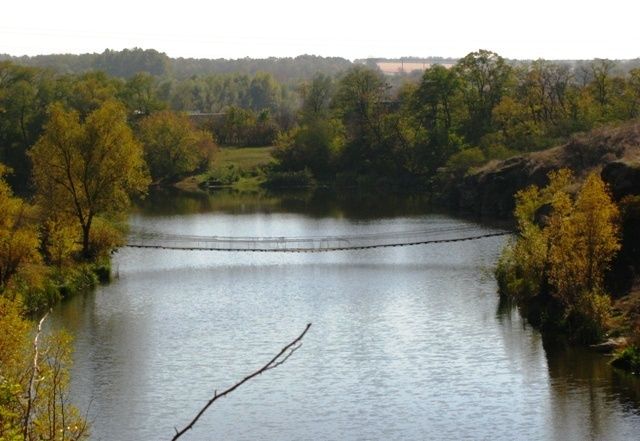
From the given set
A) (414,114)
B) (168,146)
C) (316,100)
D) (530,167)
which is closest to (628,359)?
(530,167)

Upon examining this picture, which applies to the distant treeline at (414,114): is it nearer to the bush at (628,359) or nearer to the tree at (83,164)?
the tree at (83,164)

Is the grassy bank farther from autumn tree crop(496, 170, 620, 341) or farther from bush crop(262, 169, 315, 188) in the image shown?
autumn tree crop(496, 170, 620, 341)

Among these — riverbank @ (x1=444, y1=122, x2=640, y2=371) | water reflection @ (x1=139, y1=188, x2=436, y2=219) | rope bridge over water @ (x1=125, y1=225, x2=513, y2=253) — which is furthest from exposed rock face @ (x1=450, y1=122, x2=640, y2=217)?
rope bridge over water @ (x1=125, y1=225, x2=513, y2=253)

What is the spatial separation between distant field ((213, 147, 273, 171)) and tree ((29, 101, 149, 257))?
53.1 metres

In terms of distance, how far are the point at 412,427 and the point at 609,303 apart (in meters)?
11.6

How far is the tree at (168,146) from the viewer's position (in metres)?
101

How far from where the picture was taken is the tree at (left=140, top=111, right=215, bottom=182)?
101438 millimetres

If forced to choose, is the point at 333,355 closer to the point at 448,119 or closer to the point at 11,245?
the point at 11,245

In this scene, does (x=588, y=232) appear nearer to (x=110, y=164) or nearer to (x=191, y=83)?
(x=110, y=164)

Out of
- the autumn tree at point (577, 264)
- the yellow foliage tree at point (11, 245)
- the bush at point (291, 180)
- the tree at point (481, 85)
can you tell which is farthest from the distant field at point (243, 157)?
the autumn tree at point (577, 264)

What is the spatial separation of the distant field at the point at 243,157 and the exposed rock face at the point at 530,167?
32.6 meters

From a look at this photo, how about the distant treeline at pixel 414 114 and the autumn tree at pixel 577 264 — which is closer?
the autumn tree at pixel 577 264

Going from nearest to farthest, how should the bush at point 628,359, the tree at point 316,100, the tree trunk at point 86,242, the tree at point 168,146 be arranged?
the bush at point 628,359, the tree trunk at point 86,242, the tree at point 168,146, the tree at point 316,100

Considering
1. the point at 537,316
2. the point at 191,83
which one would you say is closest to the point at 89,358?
the point at 537,316
